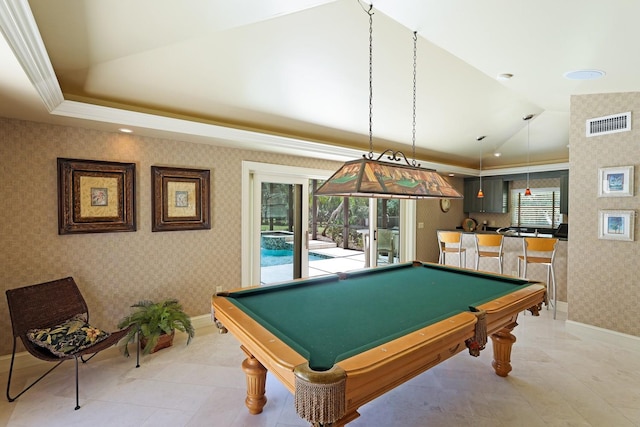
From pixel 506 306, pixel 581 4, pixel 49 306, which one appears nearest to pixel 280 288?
pixel 506 306

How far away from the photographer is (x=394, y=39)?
118 inches

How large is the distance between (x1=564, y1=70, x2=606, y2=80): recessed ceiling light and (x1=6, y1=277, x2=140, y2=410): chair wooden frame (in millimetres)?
4587

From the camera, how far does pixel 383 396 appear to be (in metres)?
2.50

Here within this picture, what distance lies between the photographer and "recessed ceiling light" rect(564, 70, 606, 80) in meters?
2.74

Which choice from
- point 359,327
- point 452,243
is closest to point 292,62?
point 359,327

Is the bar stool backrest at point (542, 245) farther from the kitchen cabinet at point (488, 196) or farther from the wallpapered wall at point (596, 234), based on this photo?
the kitchen cabinet at point (488, 196)

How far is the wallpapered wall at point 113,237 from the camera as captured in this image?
2.81m

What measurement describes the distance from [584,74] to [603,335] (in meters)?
2.79

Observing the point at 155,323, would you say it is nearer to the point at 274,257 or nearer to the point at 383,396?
the point at 274,257

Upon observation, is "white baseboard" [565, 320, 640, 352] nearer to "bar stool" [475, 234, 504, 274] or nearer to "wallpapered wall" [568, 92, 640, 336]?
"wallpapered wall" [568, 92, 640, 336]

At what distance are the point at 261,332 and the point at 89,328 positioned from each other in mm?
2064

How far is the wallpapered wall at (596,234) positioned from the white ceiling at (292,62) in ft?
0.69

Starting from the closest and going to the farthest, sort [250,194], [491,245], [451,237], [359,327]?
[359,327]
[250,194]
[491,245]
[451,237]

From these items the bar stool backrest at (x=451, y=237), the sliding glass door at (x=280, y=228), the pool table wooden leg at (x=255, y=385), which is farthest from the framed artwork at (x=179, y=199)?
the bar stool backrest at (x=451, y=237)
